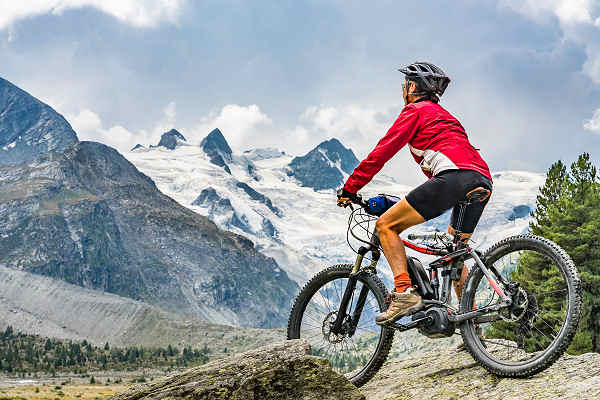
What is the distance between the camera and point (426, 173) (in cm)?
831

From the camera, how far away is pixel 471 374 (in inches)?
313

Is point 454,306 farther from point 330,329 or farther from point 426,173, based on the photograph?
point 330,329

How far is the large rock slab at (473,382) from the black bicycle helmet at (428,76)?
4.21 meters

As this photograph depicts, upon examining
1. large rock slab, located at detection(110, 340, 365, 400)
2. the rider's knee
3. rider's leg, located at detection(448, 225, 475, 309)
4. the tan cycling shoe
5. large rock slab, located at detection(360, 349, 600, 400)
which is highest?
the rider's knee

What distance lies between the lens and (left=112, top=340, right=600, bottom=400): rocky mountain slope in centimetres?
706

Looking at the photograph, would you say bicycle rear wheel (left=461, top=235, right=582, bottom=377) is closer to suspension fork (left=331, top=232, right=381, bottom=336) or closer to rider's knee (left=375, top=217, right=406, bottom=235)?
rider's knee (left=375, top=217, right=406, bottom=235)

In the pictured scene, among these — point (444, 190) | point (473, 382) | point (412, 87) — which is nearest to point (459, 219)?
point (444, 190)

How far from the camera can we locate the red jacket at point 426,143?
7.80 meters

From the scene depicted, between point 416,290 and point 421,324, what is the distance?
0.50 m

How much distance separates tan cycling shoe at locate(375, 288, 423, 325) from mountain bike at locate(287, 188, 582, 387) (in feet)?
0.39

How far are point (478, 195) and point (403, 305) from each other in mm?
1873

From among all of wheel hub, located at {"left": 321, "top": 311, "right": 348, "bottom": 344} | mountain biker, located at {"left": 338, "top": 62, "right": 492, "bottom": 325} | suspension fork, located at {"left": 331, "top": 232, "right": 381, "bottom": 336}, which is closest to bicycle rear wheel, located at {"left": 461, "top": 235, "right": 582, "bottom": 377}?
mountain biker, located at {"left": 338, "top": 62, "right": 492, "bottom": 325}

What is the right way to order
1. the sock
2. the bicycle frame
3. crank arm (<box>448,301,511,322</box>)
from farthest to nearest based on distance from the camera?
the sock → the bicycle frame → crank arm (<box>448,301,511,322</box>)

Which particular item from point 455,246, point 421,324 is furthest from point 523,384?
point 455,246
